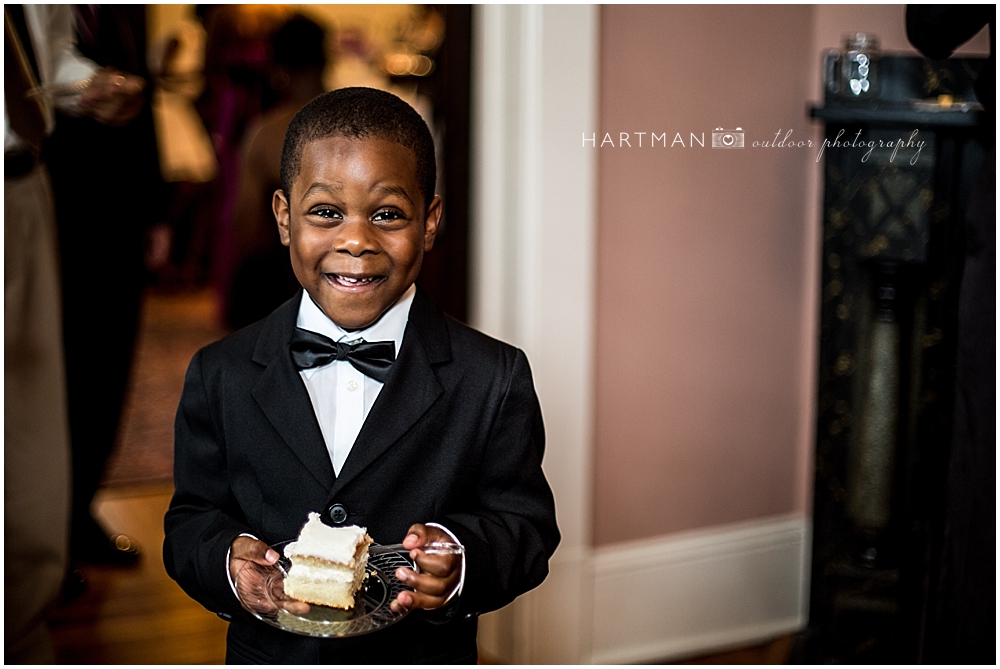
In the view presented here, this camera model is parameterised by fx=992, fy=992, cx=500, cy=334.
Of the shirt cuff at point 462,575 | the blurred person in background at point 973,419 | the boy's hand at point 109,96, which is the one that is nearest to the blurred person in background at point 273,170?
the boy's hand at point 109,96

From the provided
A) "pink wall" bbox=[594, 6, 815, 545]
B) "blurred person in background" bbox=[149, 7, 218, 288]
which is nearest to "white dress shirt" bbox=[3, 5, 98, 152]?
"pink wall" bbox=[594, 6, 815, 545]

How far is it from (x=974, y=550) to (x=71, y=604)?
2279mm

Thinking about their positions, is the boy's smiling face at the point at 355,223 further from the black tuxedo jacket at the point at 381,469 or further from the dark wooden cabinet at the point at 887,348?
the dark wooden cabinet at the point at 887,348

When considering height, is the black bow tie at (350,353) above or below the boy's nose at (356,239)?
below

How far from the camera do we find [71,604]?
2732 millimetres

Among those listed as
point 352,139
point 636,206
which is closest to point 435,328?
point 352,139

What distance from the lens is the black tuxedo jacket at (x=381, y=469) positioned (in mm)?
1137

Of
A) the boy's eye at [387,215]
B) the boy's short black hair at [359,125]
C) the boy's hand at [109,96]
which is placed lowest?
the boy's eye at [387,215]

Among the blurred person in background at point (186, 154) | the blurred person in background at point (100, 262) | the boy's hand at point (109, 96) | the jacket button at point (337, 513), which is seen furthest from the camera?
the blurred person in background at point (186, 154)

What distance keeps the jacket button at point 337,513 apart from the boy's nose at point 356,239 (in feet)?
0.96

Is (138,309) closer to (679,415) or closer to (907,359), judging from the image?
(679,415)

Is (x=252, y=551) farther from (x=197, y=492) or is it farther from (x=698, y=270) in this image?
(x=698, y=270)

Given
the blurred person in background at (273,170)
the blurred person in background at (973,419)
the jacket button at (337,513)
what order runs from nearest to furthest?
the jacket button at (337,513), the blurred person in background at (973,419), the blurred person in background at (273,170)

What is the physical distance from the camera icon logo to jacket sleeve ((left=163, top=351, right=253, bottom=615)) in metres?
1.61
